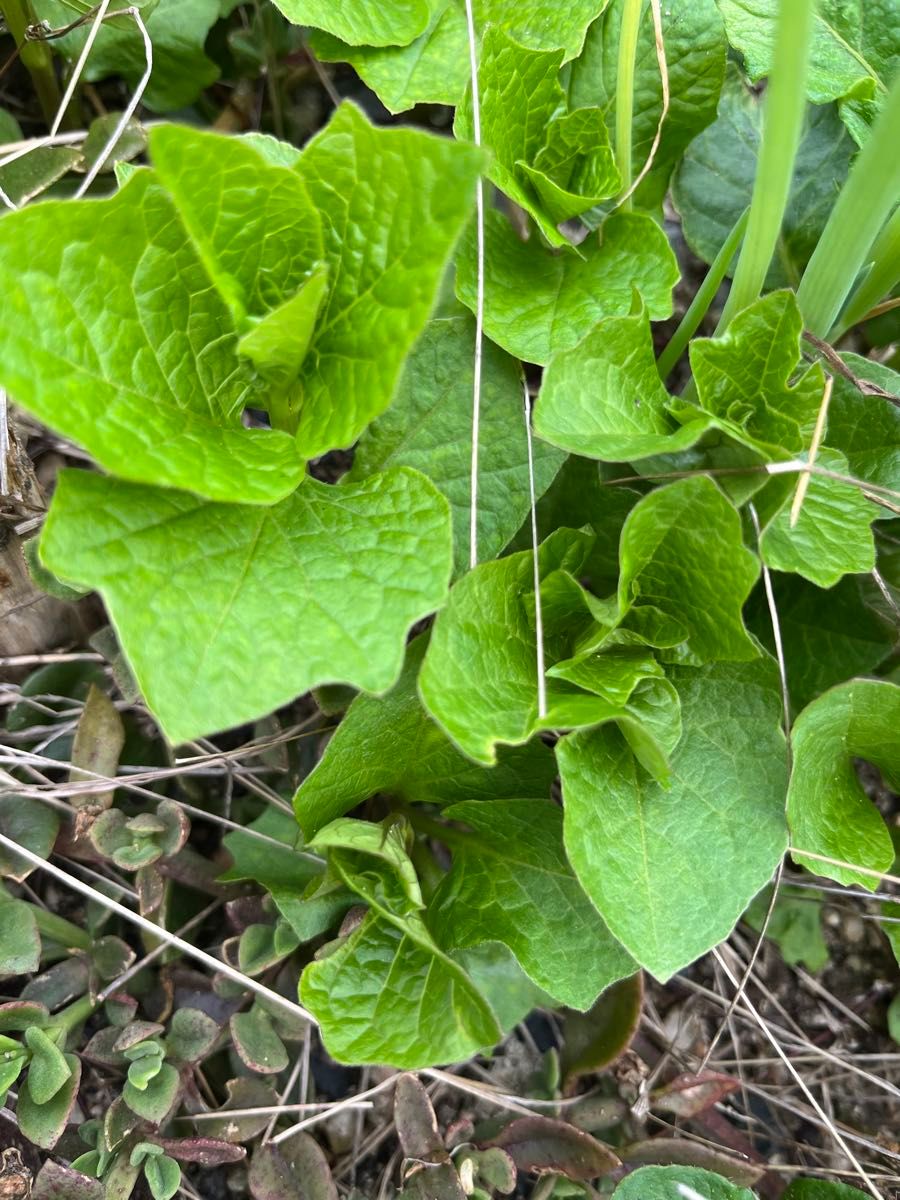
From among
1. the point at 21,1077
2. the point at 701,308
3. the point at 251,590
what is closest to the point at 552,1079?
the point at 21,1077

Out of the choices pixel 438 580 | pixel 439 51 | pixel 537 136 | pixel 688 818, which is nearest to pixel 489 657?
pixel 438 580

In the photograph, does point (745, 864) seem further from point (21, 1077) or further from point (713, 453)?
point (21, 1077)

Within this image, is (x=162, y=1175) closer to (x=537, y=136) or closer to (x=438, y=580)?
(x=438, y=580)

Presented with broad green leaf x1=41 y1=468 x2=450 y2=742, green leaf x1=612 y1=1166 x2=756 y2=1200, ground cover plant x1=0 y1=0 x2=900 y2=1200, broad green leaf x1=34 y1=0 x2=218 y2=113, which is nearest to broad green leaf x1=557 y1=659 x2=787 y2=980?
ground cover plant x1=0 y1=0 x2=900 y2=1200

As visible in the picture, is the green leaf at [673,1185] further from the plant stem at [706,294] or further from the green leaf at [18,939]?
the plant stem at [706,294]

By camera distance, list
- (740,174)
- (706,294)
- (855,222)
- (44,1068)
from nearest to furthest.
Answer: (855,222), (44,1068), (706,294), (740,174)

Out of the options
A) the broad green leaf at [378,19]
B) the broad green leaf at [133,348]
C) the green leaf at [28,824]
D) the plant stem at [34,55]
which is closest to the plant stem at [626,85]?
the broad green leaf at [378,19]
